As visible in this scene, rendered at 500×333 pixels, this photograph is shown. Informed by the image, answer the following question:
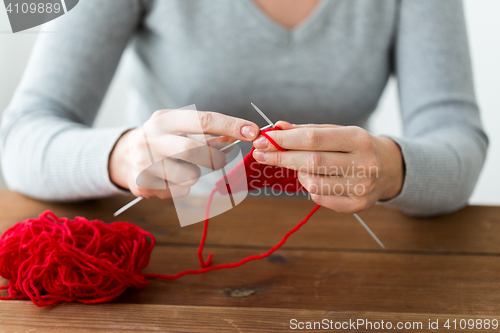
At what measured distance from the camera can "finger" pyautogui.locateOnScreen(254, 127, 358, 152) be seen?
0.48 meters

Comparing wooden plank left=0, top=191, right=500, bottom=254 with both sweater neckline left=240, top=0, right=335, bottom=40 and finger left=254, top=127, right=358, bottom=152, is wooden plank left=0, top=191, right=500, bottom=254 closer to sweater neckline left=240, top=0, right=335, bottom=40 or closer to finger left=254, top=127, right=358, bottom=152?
finger left=254, top=127, right=358, bottom=152

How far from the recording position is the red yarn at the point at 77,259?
19.1 inches

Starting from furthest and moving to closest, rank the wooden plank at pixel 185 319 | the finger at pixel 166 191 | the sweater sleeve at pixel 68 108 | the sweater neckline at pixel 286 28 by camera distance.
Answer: the sweater neckline at pixel 286 28 < the sweater sleeve at pixel 68 108 < the finger at pixel 166 191 < the wooden plank at pixel 185 319

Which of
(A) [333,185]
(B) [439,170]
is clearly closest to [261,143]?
(A) [333,185]

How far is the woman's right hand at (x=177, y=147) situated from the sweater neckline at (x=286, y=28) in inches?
14.7

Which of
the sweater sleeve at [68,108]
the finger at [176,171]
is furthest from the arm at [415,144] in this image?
the sweater sleeve at [68,108]

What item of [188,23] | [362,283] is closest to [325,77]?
[188,23]

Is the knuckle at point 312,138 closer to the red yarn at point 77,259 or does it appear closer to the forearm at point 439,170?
the red yarn at point 77,259

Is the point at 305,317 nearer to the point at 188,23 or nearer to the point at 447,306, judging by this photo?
the point at 447,306

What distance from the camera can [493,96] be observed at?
1.62 metres

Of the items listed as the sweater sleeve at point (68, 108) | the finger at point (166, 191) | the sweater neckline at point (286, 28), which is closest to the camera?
the finger at point (166, 191)

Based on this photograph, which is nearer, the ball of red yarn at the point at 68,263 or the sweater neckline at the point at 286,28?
the ball of red yarn at the point at 68,263

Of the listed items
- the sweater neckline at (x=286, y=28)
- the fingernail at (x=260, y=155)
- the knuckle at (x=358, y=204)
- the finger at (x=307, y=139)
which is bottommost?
the knuckle at (x=358, y=204)

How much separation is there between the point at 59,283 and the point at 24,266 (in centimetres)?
7
